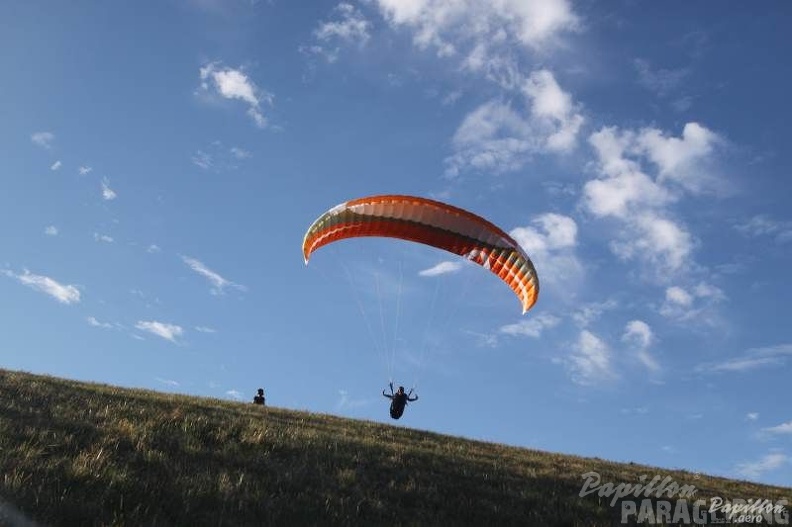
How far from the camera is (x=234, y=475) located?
9492 mm

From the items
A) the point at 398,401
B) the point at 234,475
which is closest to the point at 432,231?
the point at 398,401

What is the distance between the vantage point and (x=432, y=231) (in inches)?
894

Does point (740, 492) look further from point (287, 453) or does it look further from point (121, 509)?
point (121, 509)

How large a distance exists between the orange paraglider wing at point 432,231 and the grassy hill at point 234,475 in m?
8.48

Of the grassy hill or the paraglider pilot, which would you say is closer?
the grassy hill

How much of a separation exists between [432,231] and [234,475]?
14343 mm

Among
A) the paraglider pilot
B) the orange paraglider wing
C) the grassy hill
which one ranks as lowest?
the grassy hill

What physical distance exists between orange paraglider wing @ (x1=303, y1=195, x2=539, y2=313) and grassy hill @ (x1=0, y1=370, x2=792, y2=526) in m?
8.48

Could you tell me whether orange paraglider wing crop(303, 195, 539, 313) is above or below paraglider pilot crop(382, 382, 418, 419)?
above

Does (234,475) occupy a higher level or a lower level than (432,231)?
lower

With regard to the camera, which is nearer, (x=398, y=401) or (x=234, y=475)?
(x=234, y=475)

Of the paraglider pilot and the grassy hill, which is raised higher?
the paraglider pilot

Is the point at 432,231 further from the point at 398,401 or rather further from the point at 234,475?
the point at 234,475

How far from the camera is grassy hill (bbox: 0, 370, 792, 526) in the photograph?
25.6 ft
